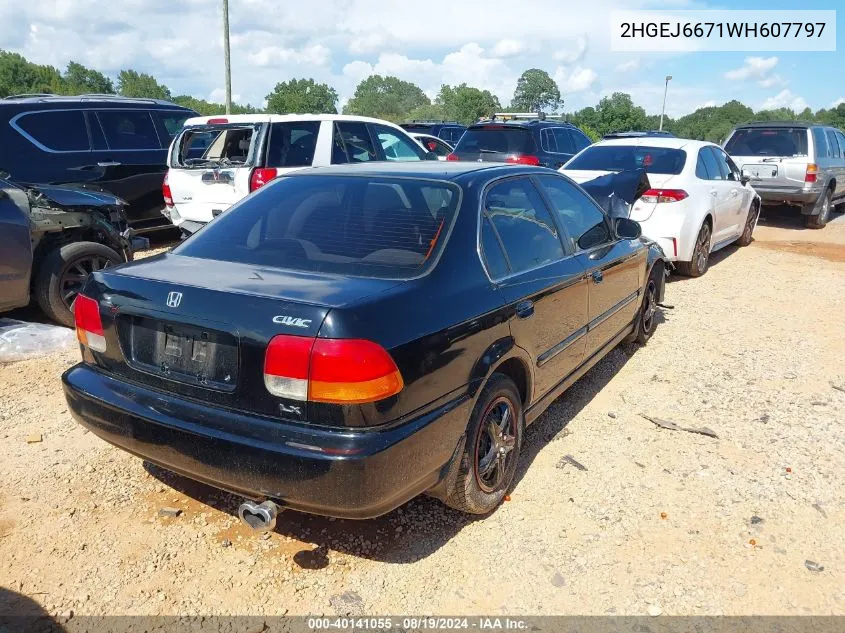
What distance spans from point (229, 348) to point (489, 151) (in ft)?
32.3

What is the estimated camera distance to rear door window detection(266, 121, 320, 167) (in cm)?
747

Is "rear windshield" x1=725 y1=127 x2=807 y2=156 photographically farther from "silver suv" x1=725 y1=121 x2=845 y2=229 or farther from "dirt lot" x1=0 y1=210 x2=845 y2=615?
"dirt lot" x1=0 y1=210 x2=845 y2=615

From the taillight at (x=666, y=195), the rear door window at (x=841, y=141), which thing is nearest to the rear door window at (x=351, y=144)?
the taillight at (x=666, y=195)

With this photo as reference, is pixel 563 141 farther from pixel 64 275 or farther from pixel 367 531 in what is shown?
pixel 367 531

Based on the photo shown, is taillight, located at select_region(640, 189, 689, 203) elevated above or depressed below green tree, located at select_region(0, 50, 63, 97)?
below

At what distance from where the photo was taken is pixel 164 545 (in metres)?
2.93

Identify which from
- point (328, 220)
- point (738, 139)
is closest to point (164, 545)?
point (328, 220)

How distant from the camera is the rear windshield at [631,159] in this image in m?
7.86

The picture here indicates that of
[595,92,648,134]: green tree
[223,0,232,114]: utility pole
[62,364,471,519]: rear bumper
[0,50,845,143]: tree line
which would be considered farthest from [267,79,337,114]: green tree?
[62,364,471,519]: rear bumper

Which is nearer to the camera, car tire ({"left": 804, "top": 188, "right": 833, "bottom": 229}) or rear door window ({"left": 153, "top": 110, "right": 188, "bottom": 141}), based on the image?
rear door window ({"left": 153, "top": 110, "right": 188, "bottom": 141})

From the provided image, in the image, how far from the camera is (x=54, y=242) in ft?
18.4

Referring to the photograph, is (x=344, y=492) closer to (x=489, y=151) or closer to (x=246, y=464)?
(x=246, y=464)

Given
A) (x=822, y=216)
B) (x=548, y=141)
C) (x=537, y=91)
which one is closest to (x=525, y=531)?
(x=548, y=141)

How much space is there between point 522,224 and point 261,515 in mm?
1963
